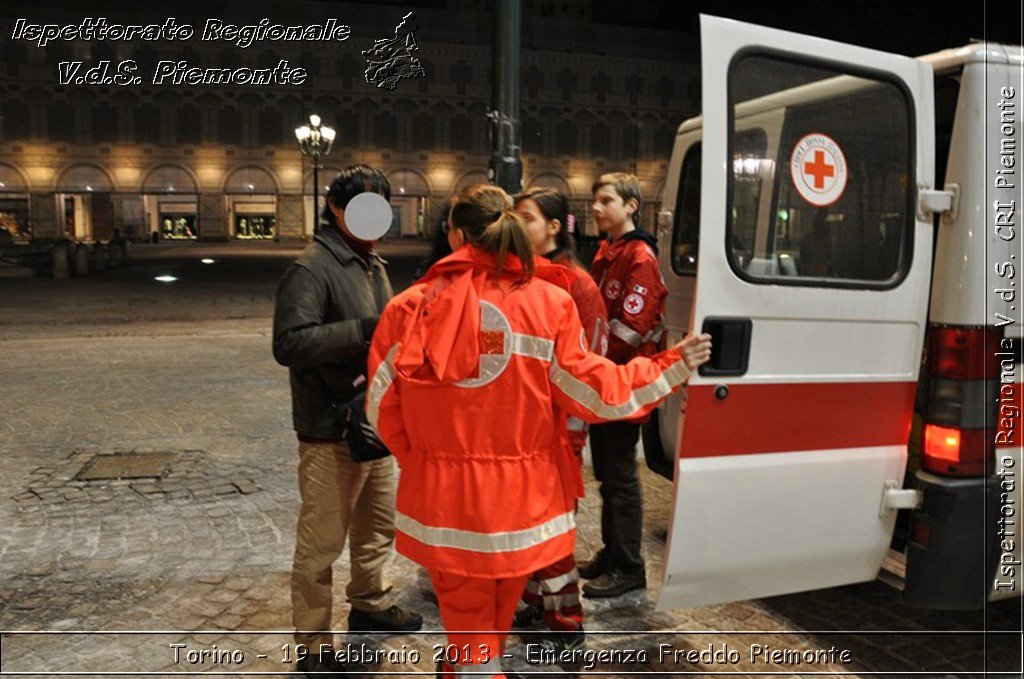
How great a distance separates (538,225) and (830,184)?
1.13m

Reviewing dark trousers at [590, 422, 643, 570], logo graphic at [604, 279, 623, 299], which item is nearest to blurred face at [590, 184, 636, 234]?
logo graphic at [604, 279, 623, 299]

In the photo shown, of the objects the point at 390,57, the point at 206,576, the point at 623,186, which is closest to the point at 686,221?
the point at 623,186

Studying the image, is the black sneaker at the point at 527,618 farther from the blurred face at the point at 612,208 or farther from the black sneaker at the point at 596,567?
the blurred face at the point at 612,208

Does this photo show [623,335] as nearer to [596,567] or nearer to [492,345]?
[596,567]

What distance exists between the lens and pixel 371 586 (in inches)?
143

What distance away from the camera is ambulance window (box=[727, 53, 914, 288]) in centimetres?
280

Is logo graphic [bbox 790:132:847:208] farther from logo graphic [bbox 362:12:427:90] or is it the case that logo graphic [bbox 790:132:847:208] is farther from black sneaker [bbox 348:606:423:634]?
logo graphic [bbox 362:12:427:90]

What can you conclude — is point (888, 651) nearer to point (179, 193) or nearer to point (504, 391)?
point (504, 391)

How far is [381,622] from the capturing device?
3615 mm

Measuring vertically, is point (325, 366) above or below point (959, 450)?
above

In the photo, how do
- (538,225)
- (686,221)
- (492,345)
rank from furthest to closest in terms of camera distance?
(686,221) → (538,225) → (492,345)

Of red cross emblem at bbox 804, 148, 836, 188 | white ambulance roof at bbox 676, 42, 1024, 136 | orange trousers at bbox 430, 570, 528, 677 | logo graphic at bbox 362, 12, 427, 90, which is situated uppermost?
logo graphic at bbox 362, 12, 427, 90

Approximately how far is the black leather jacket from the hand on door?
1158 millimetres

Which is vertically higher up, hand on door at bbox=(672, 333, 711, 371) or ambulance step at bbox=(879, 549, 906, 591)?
hand on door at bbox=(672, 333, 711, 371)
